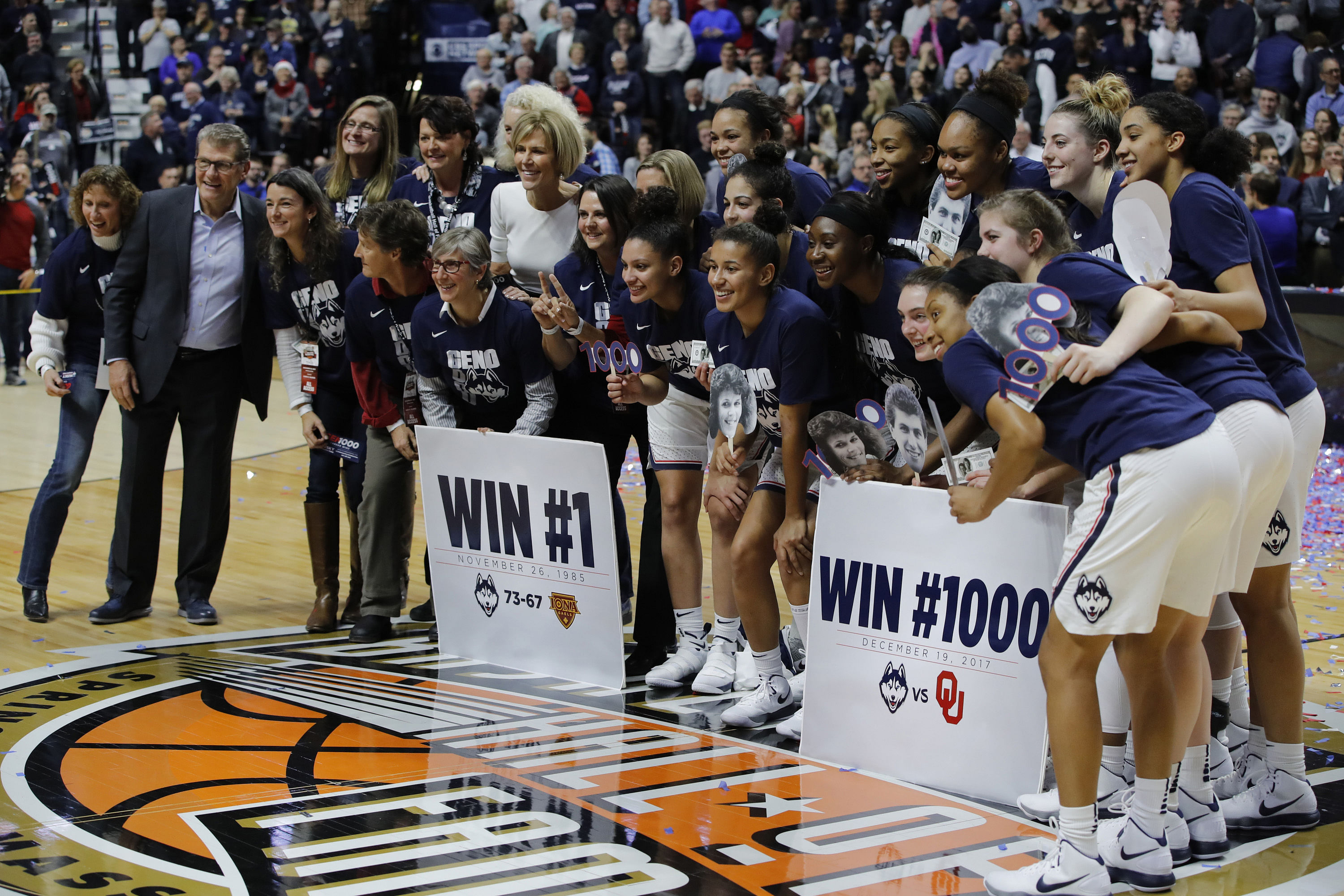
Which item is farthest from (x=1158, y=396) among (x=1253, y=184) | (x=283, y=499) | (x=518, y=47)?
(x=518, y=47)

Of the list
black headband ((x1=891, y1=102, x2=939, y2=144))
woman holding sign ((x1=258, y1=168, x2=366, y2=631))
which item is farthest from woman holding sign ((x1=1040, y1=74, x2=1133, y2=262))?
woman holding sign ((x1=258, y1=168, x2=366, y2=631))

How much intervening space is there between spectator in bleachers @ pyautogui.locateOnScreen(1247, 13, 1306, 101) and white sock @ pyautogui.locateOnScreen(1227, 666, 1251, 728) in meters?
8.50

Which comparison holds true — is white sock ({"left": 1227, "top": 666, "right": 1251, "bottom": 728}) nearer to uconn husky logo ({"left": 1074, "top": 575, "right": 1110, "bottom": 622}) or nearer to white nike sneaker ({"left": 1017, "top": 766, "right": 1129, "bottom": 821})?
white nike sneaker ({"left": 1017, "top": 766, "right": 1129, "bottom": 821})

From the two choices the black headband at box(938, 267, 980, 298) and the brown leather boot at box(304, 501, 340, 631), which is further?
the brown leather boot at box(304, 501, 340, 631)

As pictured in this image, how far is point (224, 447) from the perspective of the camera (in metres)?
5.70

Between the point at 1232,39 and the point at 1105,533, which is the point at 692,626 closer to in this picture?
the point at 1105,533

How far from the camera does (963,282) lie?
10.4 feet

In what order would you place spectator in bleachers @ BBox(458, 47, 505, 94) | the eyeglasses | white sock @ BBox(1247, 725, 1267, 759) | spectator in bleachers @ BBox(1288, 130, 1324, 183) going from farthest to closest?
spectator in bleachers @ BBox(458, 47, 505, 94) → spectator in bleachers @ BBox(1288, 130, 1324, 183) → the eyeglasses → white sock @ BBox(1247, 725, 1267, 759)

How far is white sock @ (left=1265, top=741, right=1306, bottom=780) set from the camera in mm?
3441

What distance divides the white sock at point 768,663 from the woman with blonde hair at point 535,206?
1523 millimetres

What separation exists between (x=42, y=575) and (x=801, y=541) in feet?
10.4

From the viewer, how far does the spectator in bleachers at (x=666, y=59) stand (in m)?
14.4

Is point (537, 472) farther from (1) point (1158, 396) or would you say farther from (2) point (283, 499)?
(2) point (283, 499)

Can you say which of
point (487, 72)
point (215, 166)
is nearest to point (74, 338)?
point (215, 166)
